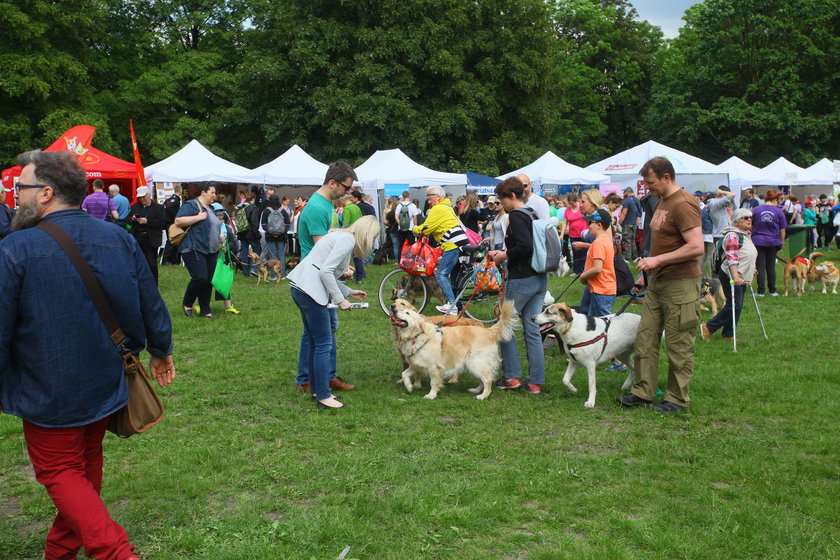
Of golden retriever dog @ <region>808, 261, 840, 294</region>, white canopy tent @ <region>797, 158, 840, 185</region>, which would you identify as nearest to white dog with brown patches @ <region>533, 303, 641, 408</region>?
golden retriever dog @ <region>808, 261, 840, 294</region>

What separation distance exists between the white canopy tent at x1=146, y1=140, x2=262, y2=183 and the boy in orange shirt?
538 inches

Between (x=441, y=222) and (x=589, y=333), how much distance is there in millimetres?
3854

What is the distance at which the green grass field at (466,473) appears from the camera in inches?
137

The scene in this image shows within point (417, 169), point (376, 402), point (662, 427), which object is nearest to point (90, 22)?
point (417, 169)

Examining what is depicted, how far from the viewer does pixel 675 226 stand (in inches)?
209

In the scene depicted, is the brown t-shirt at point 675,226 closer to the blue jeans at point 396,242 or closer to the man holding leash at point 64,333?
the man holding leash at point 64,333

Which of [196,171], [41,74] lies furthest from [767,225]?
[41,74]

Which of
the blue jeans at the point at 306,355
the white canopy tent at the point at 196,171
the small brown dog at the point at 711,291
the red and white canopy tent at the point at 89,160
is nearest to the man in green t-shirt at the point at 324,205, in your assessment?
the blue jeans at the point at 306,355

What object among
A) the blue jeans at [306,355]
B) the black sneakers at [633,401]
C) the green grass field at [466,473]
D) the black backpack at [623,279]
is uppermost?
the black backpack at [623,279]

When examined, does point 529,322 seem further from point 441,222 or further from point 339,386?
point 441,222

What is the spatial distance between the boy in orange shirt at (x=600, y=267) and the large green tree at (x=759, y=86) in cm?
3202

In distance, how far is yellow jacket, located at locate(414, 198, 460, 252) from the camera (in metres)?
9.42

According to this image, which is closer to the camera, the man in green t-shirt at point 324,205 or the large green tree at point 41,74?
the man in green t-shirt at point 324,205

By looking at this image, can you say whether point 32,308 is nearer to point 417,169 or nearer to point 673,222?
point 673,222
